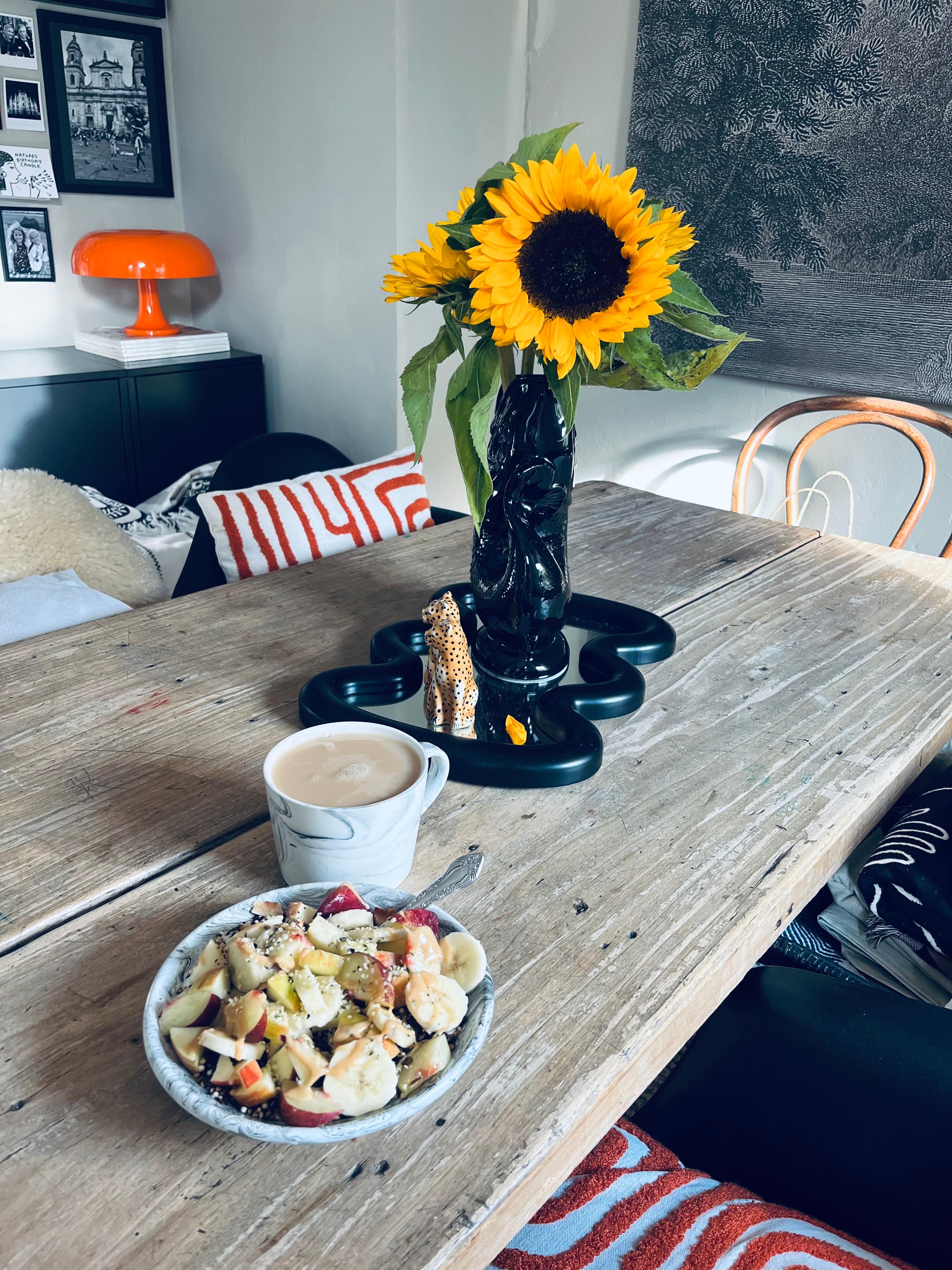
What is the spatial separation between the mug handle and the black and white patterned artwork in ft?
5.41

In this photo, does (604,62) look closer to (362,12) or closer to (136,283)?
(362,12)

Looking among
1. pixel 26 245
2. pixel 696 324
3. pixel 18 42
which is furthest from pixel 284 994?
pixel 18 42

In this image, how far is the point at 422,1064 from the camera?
1.38ft

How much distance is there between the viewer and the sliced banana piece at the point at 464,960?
1.54 feet

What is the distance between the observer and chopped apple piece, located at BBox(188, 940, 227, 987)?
46 centimetres

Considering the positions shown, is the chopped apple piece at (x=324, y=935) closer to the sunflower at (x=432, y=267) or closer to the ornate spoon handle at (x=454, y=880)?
the ornate spoon handle at (x=454, y=880)

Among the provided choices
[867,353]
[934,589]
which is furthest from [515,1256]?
[867,353]

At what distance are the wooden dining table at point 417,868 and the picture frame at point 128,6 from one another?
7.21 feet

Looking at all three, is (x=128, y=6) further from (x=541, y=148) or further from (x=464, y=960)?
(x=464, y=960)

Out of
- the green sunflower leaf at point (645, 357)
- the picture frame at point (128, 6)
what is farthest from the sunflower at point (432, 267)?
the picture frame at point (128, 6)

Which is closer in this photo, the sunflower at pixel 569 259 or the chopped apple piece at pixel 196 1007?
the chopped apple piece at pixel 196 1007

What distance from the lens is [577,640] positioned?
3.26 feet

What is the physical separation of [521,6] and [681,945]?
248 centimetres

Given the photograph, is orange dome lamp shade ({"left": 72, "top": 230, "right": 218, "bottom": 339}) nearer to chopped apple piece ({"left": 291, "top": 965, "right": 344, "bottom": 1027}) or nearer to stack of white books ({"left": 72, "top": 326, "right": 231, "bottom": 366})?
stack of white books ({"left": 72, "top": 326, "right": 231, "bottom": 366})
